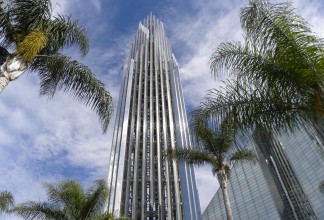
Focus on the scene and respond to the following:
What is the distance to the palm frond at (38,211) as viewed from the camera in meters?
12.5

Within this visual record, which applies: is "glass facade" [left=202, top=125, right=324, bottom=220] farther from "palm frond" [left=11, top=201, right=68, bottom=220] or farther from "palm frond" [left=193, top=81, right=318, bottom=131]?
"palm frond" [left=193, top=81, right=318, bottom=131]

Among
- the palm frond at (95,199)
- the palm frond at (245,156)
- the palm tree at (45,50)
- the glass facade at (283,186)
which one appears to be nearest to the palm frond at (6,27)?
the palm tree at (45,50)

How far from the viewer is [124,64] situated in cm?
6075

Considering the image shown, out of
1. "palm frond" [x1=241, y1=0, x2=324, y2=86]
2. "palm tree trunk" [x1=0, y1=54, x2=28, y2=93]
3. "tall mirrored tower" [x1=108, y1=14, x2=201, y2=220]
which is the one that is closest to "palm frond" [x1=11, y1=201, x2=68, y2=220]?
"palm tree trunk" [x1=0, y1=54, x2=28, y2=93]

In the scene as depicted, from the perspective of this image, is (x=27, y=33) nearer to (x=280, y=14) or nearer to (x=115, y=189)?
(x=280, y=14)

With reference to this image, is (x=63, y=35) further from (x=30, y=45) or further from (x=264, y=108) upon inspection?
(x=264, y=108)

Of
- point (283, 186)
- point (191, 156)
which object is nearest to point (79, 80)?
point (191, 156)

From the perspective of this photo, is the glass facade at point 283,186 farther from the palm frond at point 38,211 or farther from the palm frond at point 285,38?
the palm frond at point 285,38

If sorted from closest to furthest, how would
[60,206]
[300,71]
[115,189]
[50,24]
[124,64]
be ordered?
[300,71] → [50,24] → [60,206] → [115,189] → [124,64]

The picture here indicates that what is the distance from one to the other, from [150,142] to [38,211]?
112ft

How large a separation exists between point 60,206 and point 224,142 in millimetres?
8635

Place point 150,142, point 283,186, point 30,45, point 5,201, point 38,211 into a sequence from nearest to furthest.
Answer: point 30,45 → point 38,211 → point 5,201 → point 150,142 → point 283,186

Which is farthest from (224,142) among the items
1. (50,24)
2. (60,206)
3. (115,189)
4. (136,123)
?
(136,123)

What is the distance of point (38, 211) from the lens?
12891 mm
